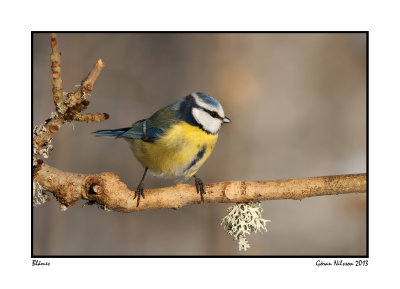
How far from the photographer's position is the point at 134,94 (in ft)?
12.1

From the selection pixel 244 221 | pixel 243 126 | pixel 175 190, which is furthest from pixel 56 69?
pixel 243 126

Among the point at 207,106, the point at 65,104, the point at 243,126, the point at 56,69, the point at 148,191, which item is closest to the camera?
the point at 56,69

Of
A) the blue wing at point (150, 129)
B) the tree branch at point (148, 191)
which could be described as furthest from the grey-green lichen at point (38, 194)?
the blue wing at point (150, 129)

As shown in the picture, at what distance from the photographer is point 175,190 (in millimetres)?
2133

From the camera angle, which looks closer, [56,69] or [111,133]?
[56,69]

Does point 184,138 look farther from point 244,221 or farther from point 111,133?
point 244,221

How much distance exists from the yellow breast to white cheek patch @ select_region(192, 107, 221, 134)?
4cm

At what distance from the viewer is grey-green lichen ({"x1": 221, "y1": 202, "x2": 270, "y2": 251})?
2223 mm

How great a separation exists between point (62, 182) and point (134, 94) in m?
1.78

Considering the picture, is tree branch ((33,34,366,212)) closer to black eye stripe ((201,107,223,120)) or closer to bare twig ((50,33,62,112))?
bare twig ((50,33,62,112))

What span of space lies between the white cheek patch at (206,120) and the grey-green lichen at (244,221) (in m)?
0.46

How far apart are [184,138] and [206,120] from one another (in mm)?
161

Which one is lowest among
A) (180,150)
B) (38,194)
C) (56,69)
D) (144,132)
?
(38,194)

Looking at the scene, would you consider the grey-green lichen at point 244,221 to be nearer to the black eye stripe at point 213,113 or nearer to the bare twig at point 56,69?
the black eye stripe at point 213,113
